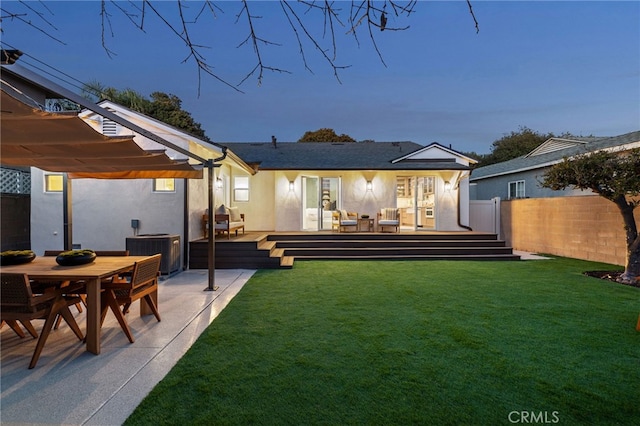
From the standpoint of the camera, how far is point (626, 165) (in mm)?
7059

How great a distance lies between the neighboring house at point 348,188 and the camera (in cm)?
1281

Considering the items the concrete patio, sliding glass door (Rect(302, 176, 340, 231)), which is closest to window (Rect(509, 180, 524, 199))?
sliding glass door (Rect(302, 176, 340, 231))

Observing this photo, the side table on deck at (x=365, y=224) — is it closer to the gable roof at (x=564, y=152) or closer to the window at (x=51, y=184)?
the gable roof at (x=564, y=152)

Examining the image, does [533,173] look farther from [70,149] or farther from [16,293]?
[16,293]

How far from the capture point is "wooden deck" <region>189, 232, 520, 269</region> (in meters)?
8.90

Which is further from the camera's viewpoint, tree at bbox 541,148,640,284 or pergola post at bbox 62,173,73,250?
tree at bbox 541,148,640,284

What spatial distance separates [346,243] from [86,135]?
823cm

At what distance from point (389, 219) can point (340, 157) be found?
11.2ft

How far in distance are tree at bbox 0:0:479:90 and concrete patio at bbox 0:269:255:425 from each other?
2527 mm

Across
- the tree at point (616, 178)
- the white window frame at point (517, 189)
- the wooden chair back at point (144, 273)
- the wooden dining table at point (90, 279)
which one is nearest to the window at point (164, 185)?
the wooden chair back at point (144, 273)

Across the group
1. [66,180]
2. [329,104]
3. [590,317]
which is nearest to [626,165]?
[590,317]

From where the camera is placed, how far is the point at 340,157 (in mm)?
13984

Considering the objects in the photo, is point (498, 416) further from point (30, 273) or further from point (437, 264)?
point (437, 264)

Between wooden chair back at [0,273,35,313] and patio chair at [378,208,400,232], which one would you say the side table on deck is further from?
wooden chair back at [0,273,35,313]
